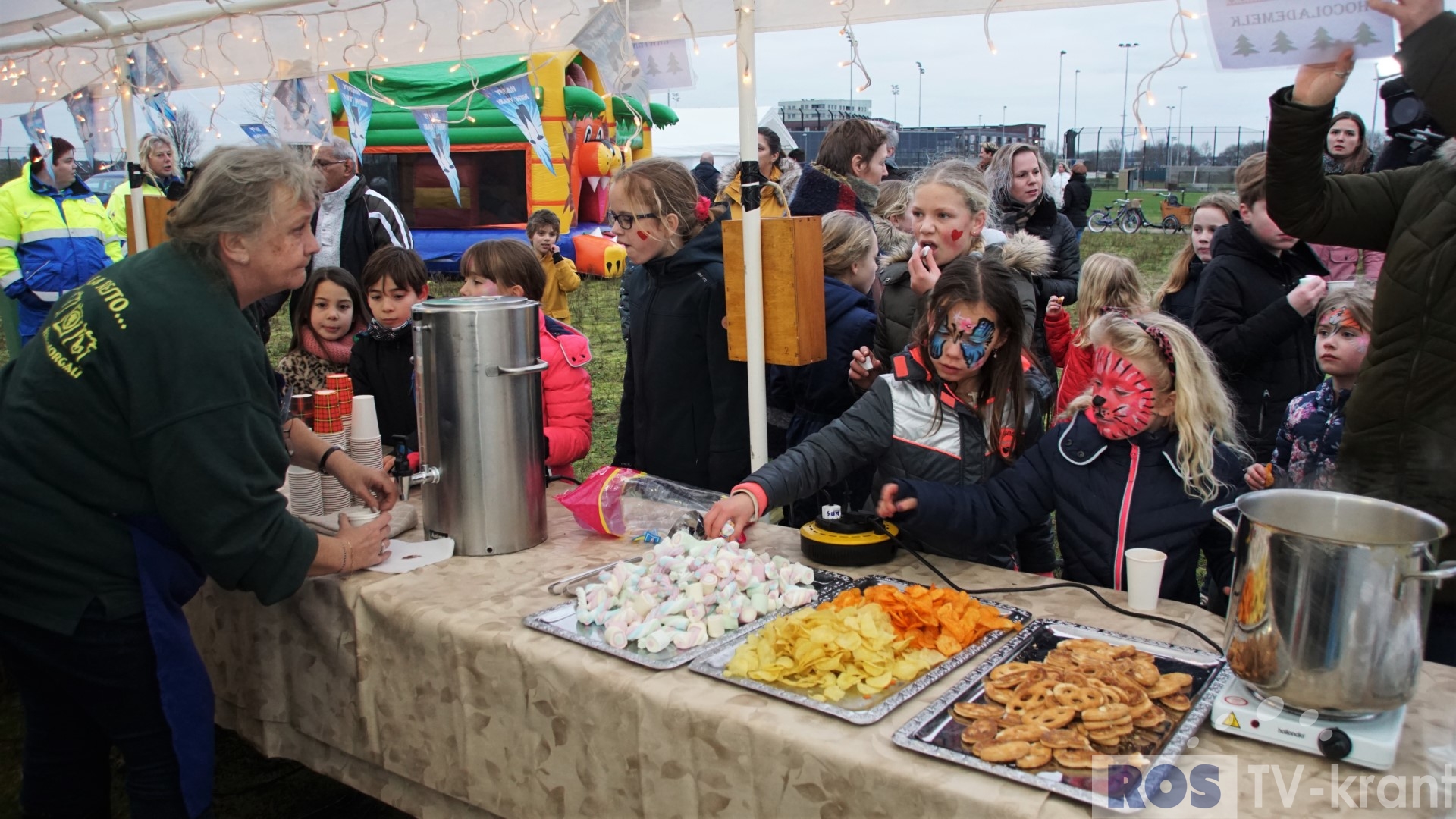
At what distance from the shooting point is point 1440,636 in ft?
6.47

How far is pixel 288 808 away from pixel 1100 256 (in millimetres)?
3467

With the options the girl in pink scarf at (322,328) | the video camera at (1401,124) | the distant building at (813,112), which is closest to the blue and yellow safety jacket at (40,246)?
the girl in pink scarf at (322,328)

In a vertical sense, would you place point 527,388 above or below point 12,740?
above

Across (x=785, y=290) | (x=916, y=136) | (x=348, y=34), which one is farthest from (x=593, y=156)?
(x=916, y=136)

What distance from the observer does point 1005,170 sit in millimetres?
4582

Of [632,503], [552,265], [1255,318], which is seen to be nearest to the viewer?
[632,503]

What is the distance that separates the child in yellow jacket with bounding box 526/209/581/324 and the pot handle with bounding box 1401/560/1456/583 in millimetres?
5669


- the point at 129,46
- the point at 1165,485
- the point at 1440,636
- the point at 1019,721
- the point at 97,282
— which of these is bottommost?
the point at 1440,636

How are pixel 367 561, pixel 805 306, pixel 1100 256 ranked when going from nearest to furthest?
pixel 367 561 → pixel 805 306 → pixel 1100 256

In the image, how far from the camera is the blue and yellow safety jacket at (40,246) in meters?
5.93

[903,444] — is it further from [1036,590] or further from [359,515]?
Answer: [359,515]

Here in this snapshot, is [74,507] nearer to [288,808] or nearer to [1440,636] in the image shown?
[288,808]

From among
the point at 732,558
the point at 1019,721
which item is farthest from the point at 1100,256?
the point at 1019,721

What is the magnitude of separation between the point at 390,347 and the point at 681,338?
3.05 ft
